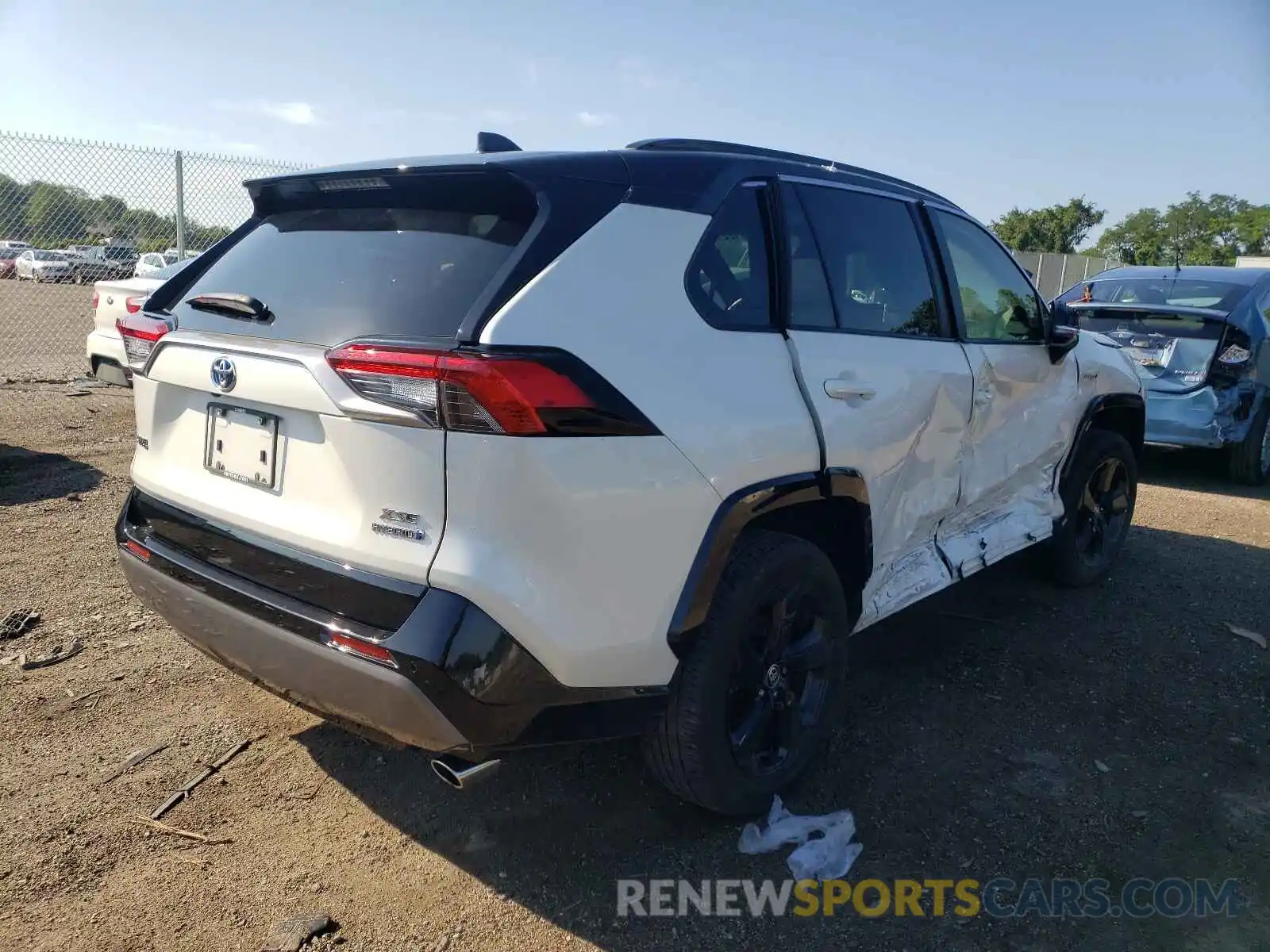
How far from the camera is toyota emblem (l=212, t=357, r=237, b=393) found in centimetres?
233

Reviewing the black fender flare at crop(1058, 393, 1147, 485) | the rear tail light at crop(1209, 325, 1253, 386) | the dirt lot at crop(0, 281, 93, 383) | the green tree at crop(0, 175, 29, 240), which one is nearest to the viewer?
the black fender flare at crop(1058, 393, 1147, 485)

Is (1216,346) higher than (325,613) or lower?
higher

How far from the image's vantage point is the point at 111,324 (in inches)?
328

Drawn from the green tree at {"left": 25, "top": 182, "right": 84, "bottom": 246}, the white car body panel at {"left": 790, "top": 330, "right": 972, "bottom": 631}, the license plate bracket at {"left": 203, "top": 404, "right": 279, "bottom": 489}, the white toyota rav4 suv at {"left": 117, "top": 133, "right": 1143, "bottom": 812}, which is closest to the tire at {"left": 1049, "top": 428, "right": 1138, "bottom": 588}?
the white car body panel at {"left": 790, "top": 330, "right": 972, "bottom": 631}

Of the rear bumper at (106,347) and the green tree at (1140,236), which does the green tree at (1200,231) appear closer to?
the green tree at (1140,236)

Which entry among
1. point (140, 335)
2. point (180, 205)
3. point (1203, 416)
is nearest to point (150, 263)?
point (180, 205)

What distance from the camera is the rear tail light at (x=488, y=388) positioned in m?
1.93

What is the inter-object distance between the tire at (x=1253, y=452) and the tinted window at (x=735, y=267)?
6.30 m

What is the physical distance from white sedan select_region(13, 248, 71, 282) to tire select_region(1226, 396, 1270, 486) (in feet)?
44.8

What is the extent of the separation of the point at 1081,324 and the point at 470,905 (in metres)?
7.12

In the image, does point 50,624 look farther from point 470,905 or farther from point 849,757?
point 849,757

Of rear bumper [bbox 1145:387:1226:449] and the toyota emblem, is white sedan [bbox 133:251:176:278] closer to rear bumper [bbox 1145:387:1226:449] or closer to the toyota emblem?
the toyota emblem

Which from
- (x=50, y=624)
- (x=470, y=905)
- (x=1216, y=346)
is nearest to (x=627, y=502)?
(x=470, y=905)

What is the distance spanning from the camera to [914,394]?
3.12 m
